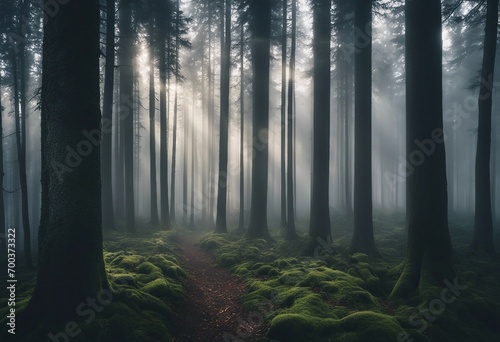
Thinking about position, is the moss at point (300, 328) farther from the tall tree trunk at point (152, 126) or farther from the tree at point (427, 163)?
the tall tree trunk at point (152, 126)

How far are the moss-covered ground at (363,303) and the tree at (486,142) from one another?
1.75 metres

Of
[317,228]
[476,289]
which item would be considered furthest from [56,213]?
[317,228]

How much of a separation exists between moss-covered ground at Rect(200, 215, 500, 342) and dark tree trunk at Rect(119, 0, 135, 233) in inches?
369

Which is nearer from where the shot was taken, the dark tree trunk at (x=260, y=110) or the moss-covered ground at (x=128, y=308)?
the moss-covered ground at (x=128, y=308)

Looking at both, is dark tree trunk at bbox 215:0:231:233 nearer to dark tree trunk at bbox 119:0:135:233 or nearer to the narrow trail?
dark tree trunk at bbox 119:0:135:233

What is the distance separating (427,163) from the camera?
22.7 ft

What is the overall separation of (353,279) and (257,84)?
10992 mm

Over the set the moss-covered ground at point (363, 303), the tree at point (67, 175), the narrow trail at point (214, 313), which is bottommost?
the narrow trail at point (214, 313)

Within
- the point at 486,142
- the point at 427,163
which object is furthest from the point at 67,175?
the point at 486,142

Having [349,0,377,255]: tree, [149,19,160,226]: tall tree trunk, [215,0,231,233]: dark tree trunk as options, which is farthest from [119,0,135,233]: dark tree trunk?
[349,0,377,255]: tree

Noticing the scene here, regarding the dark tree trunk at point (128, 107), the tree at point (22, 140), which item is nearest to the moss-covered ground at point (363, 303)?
the tree at point (22, 140)

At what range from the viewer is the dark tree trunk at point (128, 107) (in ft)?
55.5

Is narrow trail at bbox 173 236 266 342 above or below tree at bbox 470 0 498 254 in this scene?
below

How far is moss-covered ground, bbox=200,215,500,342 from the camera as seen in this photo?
16.2 feet
